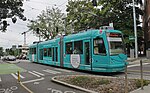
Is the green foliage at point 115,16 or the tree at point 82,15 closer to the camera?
the green foliage at point 115,16

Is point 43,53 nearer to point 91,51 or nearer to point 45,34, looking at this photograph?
point 91,51

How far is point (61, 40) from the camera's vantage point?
Answer: 82.7 feet

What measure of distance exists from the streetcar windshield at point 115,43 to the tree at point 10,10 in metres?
6.05

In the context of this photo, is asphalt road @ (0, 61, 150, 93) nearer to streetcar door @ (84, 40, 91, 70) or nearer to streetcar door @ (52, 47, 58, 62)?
streetcar door @ (84, 40, 91, 70)

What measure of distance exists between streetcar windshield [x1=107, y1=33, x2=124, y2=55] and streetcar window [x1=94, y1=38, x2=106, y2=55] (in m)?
0.48

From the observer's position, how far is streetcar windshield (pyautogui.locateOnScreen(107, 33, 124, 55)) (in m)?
17.5

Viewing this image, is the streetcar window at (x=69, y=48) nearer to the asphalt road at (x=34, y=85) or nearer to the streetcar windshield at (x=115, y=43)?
the asphalt road at (x=34, y=85)

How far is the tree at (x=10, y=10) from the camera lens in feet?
47.2

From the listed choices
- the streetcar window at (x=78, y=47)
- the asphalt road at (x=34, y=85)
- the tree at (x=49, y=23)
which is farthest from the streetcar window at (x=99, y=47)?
the tree at (x=49, y=23)

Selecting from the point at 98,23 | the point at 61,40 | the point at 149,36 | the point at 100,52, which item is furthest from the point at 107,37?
the point at 149,36

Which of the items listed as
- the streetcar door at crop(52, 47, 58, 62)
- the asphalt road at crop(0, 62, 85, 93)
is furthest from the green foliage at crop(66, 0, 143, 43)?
the asphalt road at crop(0, 62, 85, 93)

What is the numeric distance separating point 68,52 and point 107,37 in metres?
6.19

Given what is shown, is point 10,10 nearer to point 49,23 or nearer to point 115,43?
point 115,43

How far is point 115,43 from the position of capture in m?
17.9
